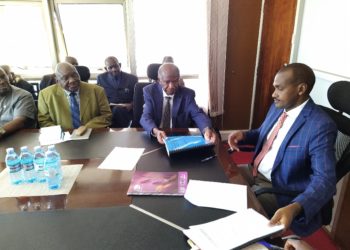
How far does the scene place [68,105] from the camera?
234 cm

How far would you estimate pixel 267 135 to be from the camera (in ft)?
5.92

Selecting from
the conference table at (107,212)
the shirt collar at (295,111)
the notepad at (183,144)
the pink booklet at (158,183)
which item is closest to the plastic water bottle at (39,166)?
the conference table at (107,212)

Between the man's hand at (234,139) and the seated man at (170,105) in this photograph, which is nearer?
the man's hand at (234,139)

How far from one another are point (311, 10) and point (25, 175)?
2.72m

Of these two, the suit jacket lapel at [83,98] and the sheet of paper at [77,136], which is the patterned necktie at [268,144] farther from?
the suit jacket lapel at [83,98]

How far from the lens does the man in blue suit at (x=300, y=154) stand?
1265 mm


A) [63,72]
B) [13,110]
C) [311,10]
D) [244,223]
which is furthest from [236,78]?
[244,223]

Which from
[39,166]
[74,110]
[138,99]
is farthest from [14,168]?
[138,99]

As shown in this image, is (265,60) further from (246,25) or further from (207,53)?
(207,53)

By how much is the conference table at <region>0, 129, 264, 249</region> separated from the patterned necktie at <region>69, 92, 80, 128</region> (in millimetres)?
779

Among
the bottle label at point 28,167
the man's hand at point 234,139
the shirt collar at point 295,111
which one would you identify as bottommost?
the man's hand at point 234,139

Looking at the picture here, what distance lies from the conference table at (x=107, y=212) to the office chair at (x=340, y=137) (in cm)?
37

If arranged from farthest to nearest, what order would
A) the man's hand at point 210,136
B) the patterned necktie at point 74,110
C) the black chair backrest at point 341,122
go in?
the patterned necktie at point 74,110 < the man's hand at point 210,136 < the black chair backrest at point 341,122

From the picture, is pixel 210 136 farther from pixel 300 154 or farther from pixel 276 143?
pixel 300 154
